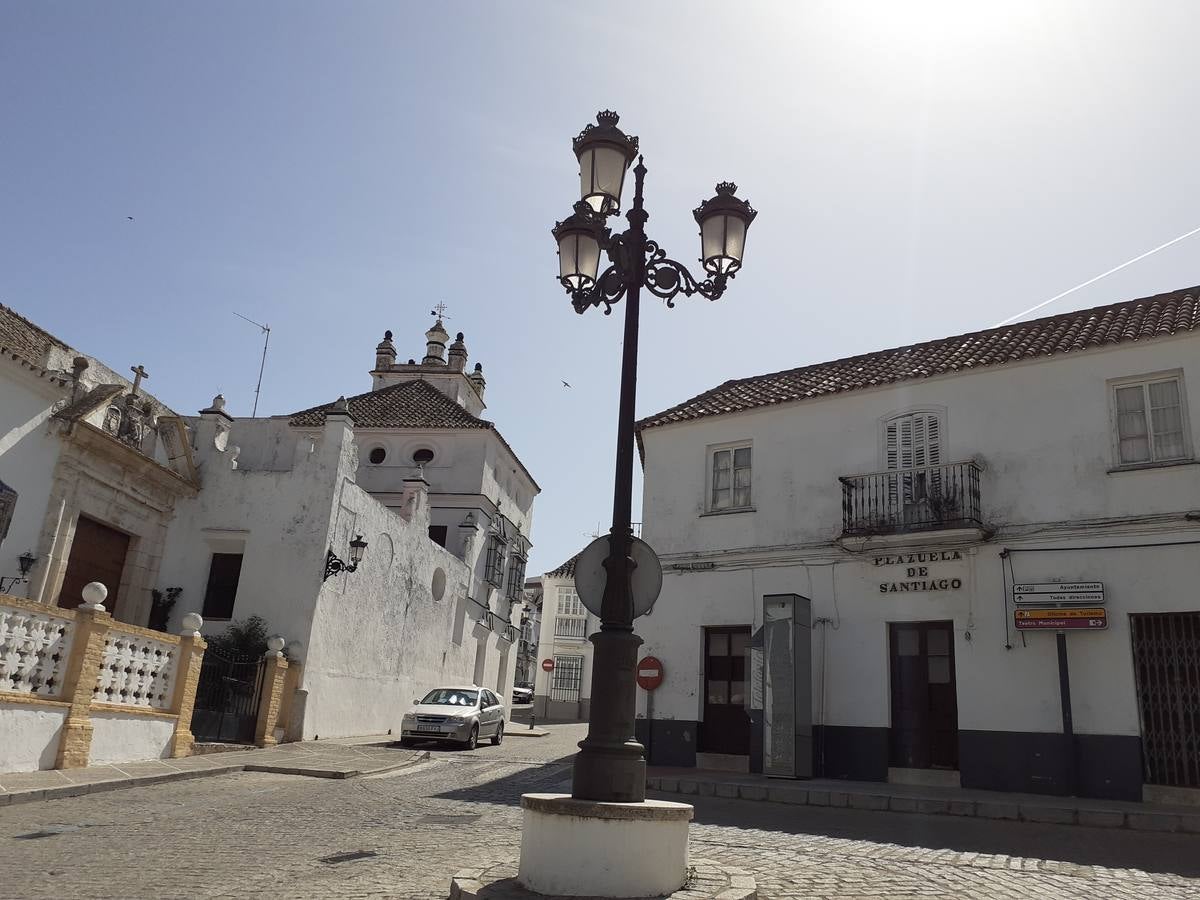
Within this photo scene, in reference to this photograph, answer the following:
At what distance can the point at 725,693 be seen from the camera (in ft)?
54.3

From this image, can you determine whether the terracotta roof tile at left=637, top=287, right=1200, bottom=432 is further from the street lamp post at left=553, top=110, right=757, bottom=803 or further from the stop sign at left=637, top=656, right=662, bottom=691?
the street lamp post at left=553, top=110, right=757, bottom=803

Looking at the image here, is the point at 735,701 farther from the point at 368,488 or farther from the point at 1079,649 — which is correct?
the point at 368,488

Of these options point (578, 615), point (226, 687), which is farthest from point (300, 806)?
point (578, 615)

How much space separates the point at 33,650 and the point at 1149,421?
1551cm

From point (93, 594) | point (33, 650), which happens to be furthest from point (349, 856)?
point (93, 594)

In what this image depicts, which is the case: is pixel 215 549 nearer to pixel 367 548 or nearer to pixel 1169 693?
pixel 367 548

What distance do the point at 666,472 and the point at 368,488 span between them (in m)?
16.6

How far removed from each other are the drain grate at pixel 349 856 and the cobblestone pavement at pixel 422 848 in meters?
0.02

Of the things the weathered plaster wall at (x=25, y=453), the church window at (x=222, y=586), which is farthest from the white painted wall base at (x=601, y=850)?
the church window at (x=222, y=586)

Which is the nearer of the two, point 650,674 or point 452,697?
point 650,674

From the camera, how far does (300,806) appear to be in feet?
32.9

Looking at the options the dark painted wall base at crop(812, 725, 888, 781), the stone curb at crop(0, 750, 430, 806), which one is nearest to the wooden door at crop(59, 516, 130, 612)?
the stone curb at crop(0, 750, 430, 806)

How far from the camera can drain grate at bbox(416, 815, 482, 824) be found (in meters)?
9.26

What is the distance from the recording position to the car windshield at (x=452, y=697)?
20.8 meters
